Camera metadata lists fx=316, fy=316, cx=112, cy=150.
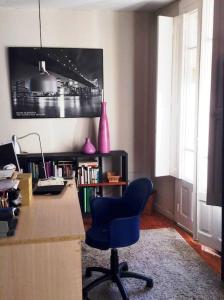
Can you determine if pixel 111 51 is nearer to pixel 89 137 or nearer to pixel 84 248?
pixel 89 137

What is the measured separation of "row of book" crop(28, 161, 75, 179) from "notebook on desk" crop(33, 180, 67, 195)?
1.00 meters

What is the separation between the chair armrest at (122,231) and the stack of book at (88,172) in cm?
171

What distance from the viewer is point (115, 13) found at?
4.08 m

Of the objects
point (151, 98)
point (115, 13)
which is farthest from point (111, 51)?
point (151, 98)


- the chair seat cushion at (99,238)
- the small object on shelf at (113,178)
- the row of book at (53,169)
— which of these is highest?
the row of book at (53,169)

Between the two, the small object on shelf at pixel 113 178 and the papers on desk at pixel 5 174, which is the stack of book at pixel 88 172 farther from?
the papers on desk at pixel 5 174

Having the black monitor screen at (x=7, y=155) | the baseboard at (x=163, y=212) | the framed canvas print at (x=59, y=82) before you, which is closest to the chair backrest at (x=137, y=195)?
the black monitor screen at (x=7, y=155)

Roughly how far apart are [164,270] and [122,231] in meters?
0.78

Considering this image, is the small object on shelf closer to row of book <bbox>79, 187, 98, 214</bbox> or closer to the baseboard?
row of book <bbox>79, 187, 98, 214</bbox>

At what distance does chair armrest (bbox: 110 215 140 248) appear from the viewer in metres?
2.33

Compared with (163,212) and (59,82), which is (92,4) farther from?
(163,212)

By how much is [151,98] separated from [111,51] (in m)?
0.82

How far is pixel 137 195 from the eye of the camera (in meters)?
2.69

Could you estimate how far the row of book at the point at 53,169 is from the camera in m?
3.93
